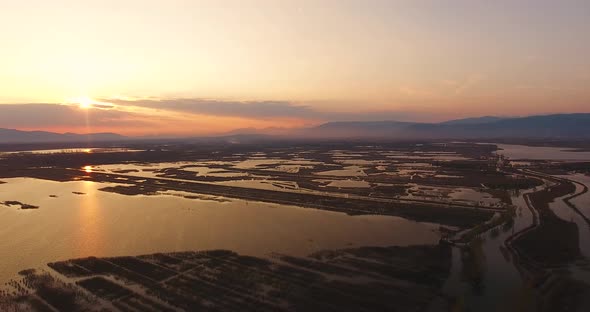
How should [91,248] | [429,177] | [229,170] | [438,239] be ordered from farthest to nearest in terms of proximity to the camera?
[229,170]
[429,177]
[438,239]
[91,248]

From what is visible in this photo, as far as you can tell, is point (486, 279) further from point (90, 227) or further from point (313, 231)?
point (90, 227)

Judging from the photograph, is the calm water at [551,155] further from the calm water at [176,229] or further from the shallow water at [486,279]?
the shallow water at [486,279]

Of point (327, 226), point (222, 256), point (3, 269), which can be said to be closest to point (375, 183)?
point (327, 226)

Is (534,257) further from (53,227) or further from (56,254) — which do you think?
(53,227)

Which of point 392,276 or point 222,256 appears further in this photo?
point 222,256

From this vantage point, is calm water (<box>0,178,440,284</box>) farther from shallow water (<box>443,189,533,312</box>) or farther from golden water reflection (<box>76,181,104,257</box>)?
shallow water (<box>443,189,533,312</box>)

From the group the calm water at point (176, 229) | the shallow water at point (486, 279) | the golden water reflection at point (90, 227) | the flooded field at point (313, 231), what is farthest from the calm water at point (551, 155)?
the golden water reflection at point (90, 227)

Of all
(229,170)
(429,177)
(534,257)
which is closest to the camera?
(534,257)

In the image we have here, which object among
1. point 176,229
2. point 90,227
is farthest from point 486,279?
point 90,227
